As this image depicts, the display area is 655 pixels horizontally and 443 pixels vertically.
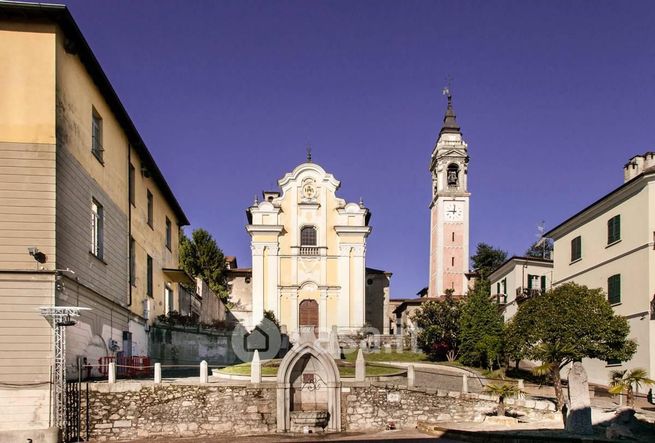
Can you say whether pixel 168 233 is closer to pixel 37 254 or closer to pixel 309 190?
pixel 37 254

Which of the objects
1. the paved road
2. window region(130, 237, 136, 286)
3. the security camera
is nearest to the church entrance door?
window region(130, 237, 136, 286)

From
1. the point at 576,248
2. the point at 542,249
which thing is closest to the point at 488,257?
the point at 542,249

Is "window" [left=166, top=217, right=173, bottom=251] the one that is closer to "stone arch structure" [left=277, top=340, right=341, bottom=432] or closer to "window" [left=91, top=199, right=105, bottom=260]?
"window" [left=91, top=199, right=105, bottom=260]

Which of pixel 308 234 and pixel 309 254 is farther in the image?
pixel 308 234

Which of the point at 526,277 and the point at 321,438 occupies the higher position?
the point at 526,277

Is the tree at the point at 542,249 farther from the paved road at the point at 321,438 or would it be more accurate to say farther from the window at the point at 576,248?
the paved road at the point at 321,438

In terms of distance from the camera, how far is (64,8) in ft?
61.1

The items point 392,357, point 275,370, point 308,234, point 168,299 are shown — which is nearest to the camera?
point 275,370

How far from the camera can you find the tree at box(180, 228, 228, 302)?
181ft

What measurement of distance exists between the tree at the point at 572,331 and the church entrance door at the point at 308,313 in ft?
93.1

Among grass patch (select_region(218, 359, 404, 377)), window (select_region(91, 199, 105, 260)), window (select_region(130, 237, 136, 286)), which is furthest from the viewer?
window (select_region(130, 237, 136, 286))

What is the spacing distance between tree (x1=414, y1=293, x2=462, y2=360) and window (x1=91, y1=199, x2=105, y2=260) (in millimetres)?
23846

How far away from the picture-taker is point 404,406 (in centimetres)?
2417

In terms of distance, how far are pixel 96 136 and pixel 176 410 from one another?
33.3 feet
